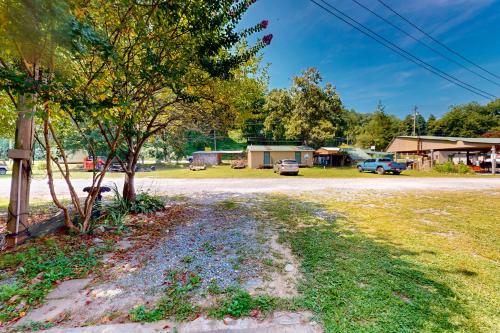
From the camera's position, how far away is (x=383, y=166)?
20.0m

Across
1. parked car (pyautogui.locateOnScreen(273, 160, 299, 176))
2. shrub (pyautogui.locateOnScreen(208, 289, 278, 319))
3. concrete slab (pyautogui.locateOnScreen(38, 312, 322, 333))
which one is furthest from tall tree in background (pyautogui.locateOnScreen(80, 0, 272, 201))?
parked car (pyautogui.locateOnScreen(273, 160, 299, 176))

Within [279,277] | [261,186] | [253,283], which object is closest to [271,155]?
[261,186]

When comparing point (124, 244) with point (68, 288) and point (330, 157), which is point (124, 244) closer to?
point (68, 288)

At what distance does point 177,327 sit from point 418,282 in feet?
9.07

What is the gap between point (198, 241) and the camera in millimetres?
4090

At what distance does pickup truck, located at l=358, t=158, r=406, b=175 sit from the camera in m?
19.4

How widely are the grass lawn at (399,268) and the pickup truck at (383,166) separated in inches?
571

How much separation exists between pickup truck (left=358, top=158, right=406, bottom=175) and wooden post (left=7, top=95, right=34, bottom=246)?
22466mm

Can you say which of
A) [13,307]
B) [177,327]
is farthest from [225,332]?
[13,307]

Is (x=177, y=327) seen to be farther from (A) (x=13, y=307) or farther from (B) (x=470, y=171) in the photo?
(B) (x=470, y=171)

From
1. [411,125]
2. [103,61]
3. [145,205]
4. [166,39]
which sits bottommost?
[145,205]

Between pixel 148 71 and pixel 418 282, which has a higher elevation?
pixel 148 71

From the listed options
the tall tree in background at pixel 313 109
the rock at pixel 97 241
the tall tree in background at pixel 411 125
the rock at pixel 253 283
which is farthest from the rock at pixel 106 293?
the tall tree in background at pixel 411 125

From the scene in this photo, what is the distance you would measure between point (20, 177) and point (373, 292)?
5422mm
